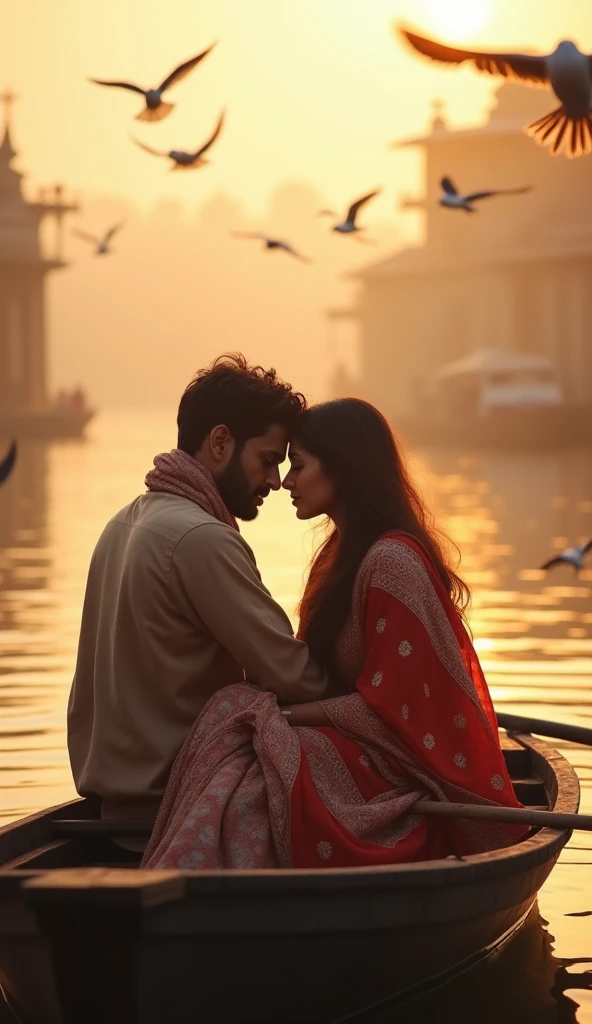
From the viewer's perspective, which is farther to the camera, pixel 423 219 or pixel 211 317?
pixel 211 317

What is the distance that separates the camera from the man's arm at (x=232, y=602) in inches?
172

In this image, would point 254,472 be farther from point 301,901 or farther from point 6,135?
point 6,135

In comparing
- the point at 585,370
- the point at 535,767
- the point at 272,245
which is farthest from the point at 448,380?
the point at 535,767

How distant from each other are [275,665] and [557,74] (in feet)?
14.9

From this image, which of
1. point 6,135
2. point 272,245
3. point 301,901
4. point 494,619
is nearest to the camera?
point 301,901

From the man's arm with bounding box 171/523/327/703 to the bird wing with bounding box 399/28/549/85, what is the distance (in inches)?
158

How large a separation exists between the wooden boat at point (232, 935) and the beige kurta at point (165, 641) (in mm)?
346

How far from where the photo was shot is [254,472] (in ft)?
15.2

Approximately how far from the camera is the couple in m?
4.32

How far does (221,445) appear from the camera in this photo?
459 centimetres

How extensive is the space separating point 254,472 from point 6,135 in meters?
42.3

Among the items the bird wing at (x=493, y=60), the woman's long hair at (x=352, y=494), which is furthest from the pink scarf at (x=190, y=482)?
the bird wing at (x=493, y=60)

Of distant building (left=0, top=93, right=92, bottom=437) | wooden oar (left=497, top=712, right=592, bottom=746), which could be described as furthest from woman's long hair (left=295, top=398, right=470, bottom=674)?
distant building (left=0, top=93, right=92, bottom=437)

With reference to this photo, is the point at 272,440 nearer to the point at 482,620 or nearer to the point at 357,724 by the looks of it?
the point at 357,724
